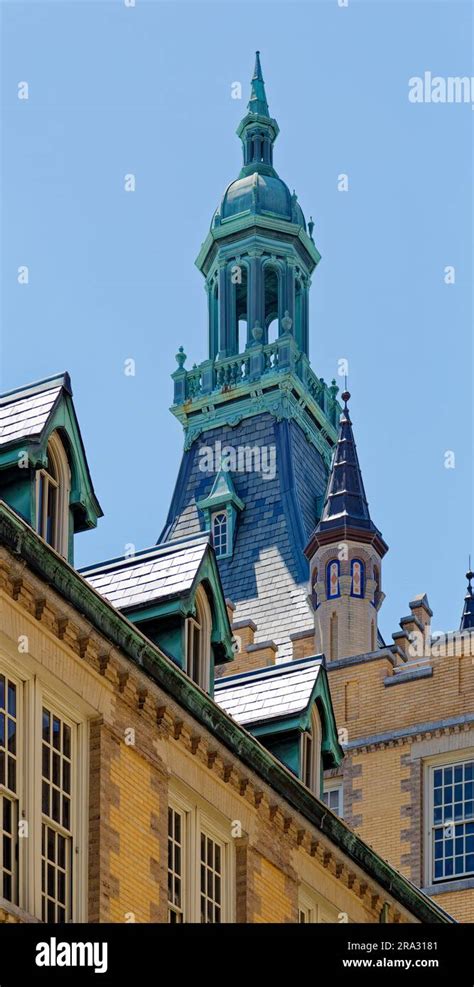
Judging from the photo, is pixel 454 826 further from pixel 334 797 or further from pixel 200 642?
pixel 200 642

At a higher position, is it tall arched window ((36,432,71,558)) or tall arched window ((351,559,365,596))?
tall arched window ((351,559,365,596))

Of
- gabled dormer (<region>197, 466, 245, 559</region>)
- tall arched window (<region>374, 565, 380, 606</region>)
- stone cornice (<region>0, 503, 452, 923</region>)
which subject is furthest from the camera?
gabled dormer (<region>197, 466, 245, 559</region>)

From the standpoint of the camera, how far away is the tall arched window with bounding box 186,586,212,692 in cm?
2983

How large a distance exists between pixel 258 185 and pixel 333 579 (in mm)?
31292

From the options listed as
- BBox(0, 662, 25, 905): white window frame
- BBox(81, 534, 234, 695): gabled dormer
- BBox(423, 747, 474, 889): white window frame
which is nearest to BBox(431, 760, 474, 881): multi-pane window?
BBox(423, 747, 474, 889): white window frame

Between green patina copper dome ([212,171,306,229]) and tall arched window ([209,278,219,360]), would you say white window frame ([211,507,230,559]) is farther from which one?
green patina copper dome ([212,171,306,229])

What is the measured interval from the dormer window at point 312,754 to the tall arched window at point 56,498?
6216 millimetres

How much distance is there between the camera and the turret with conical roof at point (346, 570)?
57.6 meters

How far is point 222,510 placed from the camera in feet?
267

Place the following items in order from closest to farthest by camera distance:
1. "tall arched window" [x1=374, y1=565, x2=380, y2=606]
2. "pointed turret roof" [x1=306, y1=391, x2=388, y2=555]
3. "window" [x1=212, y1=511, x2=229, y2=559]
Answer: "tall arched window" [x1=374, y1=565, x2=380, y2=606], "pointed turret roof" [x1=306, y1=391, x2=388, y2=555], "window" [x1=212, y1=511, x2=229, y2=559]

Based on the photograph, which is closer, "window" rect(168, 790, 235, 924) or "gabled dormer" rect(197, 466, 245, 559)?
"window" rect(168, 790, 235, 924)

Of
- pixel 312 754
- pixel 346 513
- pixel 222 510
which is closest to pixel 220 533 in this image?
pixel 222 510

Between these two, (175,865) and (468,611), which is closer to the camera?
(175,865)
